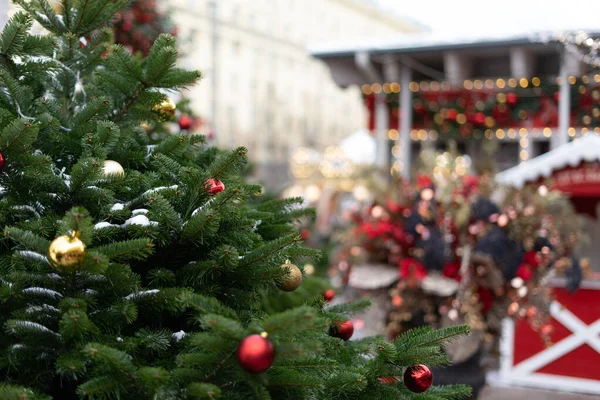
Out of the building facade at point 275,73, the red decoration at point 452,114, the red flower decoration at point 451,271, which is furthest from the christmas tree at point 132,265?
the building facade at point 275,73

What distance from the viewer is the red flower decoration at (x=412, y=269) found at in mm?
4312

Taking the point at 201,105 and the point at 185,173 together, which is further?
the point at 201,105

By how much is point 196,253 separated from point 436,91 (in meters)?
8.59

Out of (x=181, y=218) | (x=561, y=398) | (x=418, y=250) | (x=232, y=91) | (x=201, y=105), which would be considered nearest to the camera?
(x=181, y=218)

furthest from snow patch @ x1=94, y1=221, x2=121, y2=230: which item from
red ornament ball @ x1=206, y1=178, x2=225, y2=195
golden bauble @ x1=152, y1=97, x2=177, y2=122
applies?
golden bauble @ x1=152, y1=97, x2=177, y2=122

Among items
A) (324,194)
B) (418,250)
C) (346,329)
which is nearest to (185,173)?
(346,329)

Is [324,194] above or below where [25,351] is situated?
below

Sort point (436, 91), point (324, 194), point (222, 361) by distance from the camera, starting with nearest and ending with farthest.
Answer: point (222, 361) < point (436, 91) < point (324, 194)

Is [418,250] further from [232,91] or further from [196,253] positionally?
[232,91]

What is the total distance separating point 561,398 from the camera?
5820mm

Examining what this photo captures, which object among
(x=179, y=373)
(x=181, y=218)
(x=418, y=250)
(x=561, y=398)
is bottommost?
(x=561, y=398)

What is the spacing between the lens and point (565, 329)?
6043 millimetres

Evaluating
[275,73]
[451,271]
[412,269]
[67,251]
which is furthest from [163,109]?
[275,73]

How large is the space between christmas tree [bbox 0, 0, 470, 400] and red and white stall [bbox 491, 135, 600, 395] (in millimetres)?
4280
